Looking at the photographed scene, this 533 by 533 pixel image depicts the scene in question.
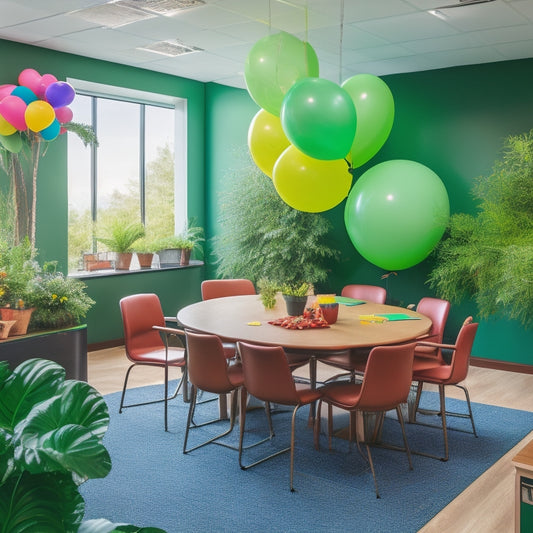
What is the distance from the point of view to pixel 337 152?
13.6ft

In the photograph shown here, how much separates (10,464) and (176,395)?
485 centimetres

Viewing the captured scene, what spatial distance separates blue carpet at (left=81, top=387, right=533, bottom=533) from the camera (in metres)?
3.40

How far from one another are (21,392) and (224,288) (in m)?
5.41

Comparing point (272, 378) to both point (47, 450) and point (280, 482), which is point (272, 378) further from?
point (47, 450)

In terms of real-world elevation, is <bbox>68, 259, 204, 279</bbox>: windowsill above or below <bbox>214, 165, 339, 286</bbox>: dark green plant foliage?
below

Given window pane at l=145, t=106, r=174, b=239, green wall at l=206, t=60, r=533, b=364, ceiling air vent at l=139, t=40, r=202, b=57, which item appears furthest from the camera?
window pane at l=145, t=106, r=174, b=239

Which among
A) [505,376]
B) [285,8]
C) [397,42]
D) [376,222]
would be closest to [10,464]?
[285,8]

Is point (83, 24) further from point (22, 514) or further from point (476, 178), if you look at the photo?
point (22, 514)

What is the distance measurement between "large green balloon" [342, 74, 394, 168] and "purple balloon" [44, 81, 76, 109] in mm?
2487

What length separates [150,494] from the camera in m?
3.69

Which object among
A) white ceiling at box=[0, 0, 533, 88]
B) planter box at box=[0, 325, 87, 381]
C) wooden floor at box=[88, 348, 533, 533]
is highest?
white ceiling at box=[0, 0, 533, 88]

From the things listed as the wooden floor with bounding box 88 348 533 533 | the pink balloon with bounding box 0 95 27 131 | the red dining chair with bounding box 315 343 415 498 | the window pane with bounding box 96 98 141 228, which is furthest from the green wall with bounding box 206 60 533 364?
the pink balloon with bounding box 0 95 27 131

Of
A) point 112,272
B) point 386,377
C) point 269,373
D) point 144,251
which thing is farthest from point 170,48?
point 386,377

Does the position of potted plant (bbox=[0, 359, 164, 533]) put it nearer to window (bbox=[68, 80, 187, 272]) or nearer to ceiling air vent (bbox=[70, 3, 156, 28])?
ceiling air vent (bbox=[70, 3, 156, 28])
